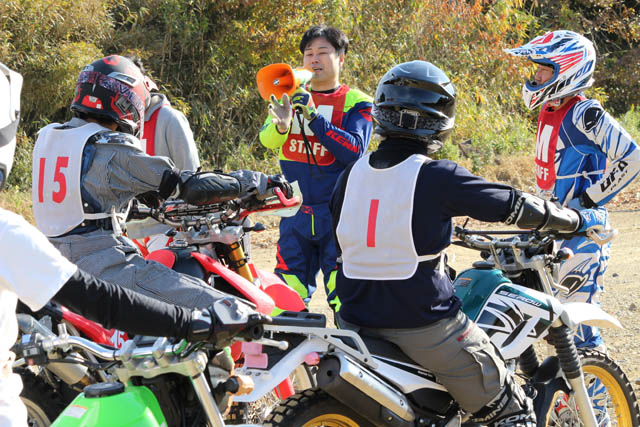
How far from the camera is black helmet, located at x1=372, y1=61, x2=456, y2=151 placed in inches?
142

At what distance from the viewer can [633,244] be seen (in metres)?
10.7

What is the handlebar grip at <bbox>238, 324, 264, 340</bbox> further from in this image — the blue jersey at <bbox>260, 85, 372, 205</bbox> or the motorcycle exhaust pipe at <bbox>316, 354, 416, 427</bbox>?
the blue jersey at <bbox>260, 85, 372, 205</bbox>

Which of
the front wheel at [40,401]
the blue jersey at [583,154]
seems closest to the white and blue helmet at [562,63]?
the blue jersey at [583,154]

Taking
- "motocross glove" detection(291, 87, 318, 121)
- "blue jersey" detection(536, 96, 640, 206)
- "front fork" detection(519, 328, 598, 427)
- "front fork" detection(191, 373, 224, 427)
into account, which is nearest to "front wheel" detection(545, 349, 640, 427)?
"front fork" detection(519, 328, 598, 427)

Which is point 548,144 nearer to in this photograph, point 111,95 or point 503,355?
point 503,355

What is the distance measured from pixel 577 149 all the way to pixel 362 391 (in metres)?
2.75

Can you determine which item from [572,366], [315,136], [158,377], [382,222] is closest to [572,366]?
[572,366]

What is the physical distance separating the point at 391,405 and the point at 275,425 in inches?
18.0

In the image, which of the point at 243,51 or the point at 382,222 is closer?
the point at 382,222

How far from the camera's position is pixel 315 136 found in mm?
5812

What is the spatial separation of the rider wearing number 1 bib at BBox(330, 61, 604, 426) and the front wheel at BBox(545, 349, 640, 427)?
0.67 meters

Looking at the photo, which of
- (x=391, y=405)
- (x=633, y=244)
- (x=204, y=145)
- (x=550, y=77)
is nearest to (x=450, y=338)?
(x=391, y=405)

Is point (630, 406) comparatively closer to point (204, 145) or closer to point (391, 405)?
point (391, 405)

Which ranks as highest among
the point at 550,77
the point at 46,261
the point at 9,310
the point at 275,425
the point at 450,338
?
the point at 550,77
